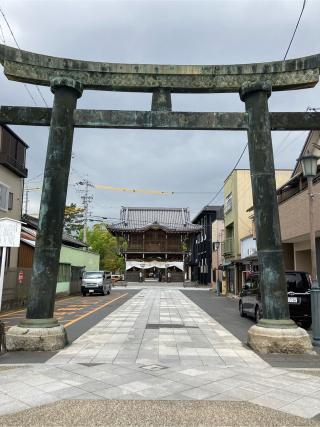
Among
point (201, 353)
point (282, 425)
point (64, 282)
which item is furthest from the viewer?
point (64, 282)

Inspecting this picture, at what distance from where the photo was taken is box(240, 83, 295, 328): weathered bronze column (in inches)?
327

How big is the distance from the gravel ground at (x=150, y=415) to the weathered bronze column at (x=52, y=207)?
3.62 m

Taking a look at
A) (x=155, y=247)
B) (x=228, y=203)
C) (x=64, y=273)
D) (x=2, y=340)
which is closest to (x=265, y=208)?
(x=2, y=340)

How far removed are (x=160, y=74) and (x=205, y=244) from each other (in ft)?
153

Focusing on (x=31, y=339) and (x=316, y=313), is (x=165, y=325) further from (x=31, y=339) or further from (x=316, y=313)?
(x=31, y=339)

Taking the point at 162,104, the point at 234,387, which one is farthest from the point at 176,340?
the point at 162,104

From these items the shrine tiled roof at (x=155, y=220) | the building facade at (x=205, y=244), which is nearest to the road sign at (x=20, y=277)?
the building facade at (x=205, y=244)

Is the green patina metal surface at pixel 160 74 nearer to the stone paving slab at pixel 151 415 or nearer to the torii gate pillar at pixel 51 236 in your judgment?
the torii gate pillar at pixel 51 236

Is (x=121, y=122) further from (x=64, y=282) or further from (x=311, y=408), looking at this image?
Answer: (x=64, y=282)

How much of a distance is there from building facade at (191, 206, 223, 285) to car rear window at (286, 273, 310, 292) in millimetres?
36338

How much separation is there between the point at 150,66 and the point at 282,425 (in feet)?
26.0

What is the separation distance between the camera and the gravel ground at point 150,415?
432cm

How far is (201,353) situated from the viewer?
8.17 m

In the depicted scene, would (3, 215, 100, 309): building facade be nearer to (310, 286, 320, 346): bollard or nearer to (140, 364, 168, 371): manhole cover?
(140, 364, 168, 371): manhole cover
